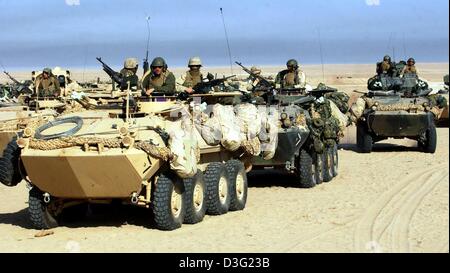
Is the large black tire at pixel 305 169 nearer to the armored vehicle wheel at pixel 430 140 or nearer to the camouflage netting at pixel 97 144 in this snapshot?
the camouflage netting at pixel 97 144

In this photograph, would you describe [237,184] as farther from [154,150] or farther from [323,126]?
[323,126]

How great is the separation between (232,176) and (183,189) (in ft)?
4.79

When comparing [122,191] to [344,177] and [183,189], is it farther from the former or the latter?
[344,177]

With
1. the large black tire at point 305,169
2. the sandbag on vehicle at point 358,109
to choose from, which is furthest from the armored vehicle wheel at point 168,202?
the sandbag on vehicle at point 358,109

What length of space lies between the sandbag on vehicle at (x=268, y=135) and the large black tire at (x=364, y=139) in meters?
7.45

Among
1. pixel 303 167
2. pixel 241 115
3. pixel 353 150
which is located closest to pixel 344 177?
pixel 303 167

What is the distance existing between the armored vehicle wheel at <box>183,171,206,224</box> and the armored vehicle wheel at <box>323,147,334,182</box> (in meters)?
4.81

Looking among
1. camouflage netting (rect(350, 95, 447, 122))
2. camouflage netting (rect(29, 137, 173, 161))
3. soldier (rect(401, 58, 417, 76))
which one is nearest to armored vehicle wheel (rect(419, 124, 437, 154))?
camouflage netting (rect(350, 95, 447, 122))

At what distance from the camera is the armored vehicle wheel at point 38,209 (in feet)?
Answer: 36.8

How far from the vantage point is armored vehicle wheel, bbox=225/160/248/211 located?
1263cm

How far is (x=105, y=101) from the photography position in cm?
1234

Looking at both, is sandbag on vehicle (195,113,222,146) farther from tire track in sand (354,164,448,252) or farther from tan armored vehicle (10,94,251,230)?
tire track in sand (354,164,448,252)

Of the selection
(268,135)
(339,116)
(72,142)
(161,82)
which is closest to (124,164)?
(72,142)

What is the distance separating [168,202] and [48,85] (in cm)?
1128
